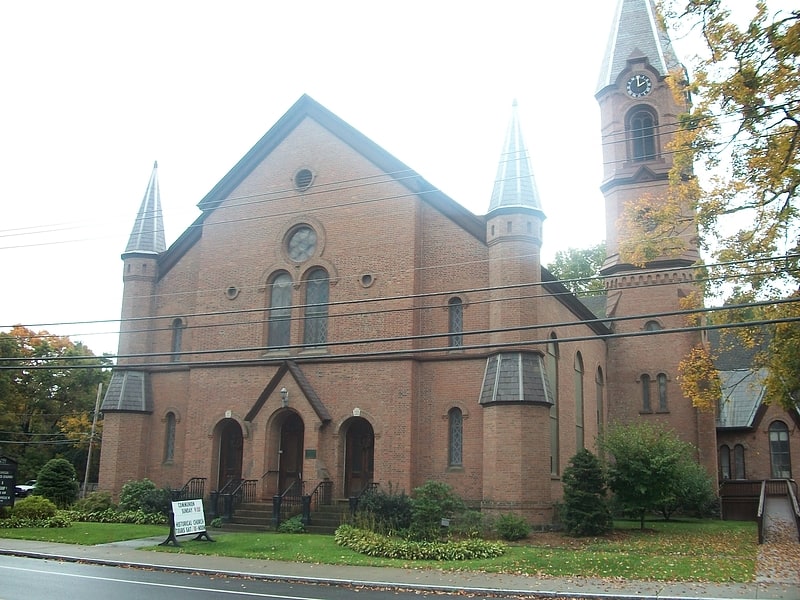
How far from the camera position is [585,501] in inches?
882

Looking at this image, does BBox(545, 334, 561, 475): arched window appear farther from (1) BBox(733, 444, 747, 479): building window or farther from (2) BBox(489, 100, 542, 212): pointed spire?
(1) BBox(733, 444, 747, 479): building window

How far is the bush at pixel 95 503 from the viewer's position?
90.1 feet

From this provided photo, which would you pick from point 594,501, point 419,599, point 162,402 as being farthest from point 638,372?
point 419,599

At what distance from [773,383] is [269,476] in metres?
15.7

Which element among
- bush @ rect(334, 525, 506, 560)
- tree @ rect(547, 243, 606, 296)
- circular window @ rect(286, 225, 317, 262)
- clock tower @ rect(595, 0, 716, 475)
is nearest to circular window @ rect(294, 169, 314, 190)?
circular window @ rect(286, 225, 317, 262)

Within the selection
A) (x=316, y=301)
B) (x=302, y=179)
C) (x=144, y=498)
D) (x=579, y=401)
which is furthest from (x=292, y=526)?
(x=579, y=401)

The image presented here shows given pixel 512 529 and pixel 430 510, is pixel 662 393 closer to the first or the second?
pixel 512 529

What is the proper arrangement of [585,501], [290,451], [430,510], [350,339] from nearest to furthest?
[430,510]
[585,501]
[350,339]
[290,451]

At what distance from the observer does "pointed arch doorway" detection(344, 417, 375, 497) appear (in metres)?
25.5

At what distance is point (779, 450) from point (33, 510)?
31737 mm

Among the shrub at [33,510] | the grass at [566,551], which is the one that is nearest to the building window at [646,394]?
the grass at [566,551]

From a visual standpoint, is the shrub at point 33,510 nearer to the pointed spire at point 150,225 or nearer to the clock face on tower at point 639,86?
the pointed spire at point 150,225

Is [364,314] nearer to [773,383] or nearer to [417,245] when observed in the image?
[417,245]

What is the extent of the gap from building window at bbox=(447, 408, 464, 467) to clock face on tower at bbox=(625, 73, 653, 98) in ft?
69.3
